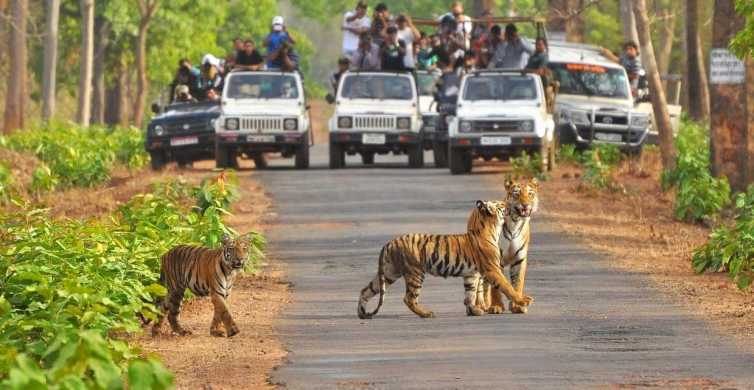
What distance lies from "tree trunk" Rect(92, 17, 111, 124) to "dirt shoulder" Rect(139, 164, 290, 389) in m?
47.9

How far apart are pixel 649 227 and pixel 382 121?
39.1 ft

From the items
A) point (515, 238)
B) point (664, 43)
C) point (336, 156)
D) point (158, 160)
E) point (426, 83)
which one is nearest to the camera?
point (515, 238)

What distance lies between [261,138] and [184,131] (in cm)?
195

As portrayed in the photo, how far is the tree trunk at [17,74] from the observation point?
55.5 meters

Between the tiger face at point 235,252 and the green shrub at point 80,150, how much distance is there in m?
20.3

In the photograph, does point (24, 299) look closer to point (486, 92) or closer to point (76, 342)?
point (76, 342)

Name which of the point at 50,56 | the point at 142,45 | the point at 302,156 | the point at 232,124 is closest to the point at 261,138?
the point at 232,124

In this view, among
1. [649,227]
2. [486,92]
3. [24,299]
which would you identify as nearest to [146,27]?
[486,92]

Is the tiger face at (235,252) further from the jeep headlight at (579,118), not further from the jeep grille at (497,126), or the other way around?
the jeep headlight at (579,118)

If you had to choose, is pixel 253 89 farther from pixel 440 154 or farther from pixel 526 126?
pixel 526 126

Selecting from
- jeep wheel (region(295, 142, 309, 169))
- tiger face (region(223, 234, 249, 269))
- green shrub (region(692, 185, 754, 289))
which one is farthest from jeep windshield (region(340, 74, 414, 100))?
tiger face (region(223, 234, 249, 269))

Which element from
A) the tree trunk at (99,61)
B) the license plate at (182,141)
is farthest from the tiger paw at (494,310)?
the tree trunk at (99,61)

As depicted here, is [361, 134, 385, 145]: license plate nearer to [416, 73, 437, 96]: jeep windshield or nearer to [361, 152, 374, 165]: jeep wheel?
Answer: [416, 73, 437, 96]: jeep windshield

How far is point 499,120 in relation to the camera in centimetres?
3522
